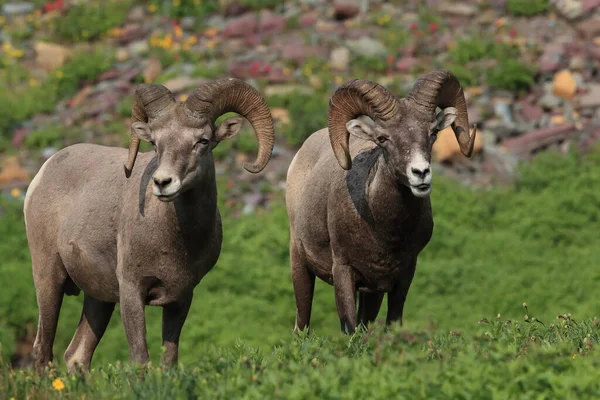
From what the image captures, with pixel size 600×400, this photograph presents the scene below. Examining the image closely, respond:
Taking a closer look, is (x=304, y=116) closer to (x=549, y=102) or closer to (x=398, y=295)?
(x=549, y=102)

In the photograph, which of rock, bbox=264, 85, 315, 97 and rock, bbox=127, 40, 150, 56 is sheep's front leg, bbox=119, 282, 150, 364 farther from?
rock, bbox=127, 40, 150, 56

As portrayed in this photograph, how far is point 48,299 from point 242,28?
518 inches

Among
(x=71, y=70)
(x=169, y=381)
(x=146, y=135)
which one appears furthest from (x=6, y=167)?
(x=169, y=381)

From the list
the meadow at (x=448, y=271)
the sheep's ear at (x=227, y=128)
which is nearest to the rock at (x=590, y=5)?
the meadow at (x=448, y=271)

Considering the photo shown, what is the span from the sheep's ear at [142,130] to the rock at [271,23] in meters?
13.7

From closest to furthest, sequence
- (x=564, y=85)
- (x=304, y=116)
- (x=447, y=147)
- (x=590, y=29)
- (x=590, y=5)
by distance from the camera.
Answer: (x=447, y=147) < (x=304, y=116) < (x=564, y=85) < (x=590, y=29) < (x=590, y=5)

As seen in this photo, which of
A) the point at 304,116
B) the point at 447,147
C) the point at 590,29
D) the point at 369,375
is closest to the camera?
the point at 369,375

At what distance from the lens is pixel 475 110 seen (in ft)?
66.8

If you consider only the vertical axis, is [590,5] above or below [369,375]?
below

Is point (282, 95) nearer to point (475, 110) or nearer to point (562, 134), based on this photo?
point (475, 110)

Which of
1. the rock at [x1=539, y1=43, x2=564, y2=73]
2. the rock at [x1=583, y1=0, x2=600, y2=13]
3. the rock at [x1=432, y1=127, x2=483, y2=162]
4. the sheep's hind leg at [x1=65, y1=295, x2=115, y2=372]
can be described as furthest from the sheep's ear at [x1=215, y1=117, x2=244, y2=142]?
the rock at [x1=583, y1=0, x2=600, y2=13]

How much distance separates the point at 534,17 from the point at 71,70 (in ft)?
28.2

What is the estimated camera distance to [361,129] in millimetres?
9836


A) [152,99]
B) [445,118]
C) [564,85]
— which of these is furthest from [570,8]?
[152,99]
